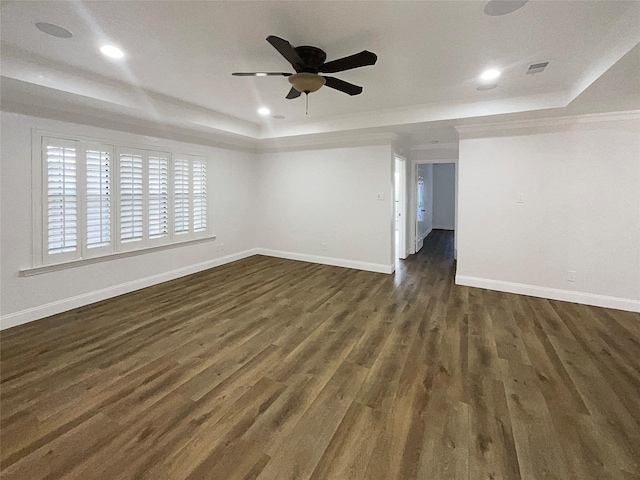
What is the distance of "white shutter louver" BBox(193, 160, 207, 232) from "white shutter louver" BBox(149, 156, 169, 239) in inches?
22.4

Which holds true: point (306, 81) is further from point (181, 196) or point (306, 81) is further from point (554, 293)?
point (554, 293)

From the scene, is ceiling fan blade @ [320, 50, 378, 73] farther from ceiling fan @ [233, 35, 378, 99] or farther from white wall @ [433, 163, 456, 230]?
white wall @ [433, 163, 456, 230]

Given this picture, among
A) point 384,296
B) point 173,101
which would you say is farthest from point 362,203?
point 173,101

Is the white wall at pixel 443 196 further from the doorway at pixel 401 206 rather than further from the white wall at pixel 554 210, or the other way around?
the white wall at pixel 554 210

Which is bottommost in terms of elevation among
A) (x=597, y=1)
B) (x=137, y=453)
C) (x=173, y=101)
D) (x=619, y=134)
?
(x=137, y=453)

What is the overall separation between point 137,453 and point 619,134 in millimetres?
5842

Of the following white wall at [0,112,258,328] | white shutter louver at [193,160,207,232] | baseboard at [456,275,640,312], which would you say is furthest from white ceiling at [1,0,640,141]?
baseboard at [456,275,640,312]

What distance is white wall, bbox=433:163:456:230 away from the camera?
11812 mm

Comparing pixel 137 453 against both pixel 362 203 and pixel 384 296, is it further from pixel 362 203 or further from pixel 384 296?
pixel 362 203

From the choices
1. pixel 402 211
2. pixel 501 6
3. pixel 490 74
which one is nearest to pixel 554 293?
pixel 490 74

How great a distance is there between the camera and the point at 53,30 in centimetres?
251

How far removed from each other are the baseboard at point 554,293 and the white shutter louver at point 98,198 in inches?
210

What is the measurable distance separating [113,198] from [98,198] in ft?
0.63

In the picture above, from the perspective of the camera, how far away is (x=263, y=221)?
712 centimetres
